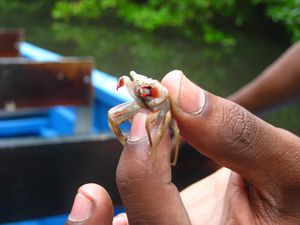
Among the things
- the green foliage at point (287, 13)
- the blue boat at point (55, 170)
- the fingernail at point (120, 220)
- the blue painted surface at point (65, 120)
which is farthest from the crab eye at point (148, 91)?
the green foliage at point (287, 13)

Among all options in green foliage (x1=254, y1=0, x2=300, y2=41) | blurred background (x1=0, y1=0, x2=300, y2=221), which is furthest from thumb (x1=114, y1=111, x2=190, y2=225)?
blurred background (x1=0, y1=0, x2=300, y2=221)

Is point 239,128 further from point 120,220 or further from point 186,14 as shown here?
point 186,14

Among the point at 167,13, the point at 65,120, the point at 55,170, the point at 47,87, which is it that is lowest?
the point at 167,13

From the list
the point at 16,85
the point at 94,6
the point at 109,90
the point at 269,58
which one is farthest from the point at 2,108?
the point at 94,6

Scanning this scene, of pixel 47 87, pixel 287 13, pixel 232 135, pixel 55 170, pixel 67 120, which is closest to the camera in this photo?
pixel 232 135

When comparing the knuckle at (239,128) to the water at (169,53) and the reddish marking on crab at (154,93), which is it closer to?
the reddish marking on crab at (154,93)

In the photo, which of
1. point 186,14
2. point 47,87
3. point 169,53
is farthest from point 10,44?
point 186,14
